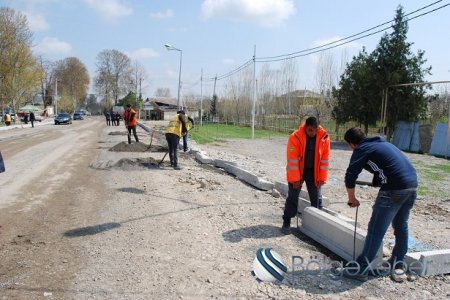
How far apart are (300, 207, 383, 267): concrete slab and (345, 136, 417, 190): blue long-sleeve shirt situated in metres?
0.78

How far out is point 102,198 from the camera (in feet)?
25.7

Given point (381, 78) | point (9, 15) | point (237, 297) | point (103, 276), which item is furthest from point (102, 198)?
point (9, 15)

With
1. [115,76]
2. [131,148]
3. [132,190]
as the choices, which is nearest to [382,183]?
[132,190]

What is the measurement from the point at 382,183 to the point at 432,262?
3.74ft

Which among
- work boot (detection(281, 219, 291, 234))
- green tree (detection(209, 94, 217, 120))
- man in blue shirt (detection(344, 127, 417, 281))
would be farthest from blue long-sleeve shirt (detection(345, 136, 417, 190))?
green tree (detection(209, 94, 217, 120))

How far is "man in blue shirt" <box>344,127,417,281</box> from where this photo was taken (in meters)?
4.25

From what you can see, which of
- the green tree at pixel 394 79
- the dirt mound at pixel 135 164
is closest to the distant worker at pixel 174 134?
the dirt mound at pixel 135 164

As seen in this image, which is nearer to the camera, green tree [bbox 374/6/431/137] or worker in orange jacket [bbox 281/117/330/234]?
worker in orange jacket [bbox 281/117/330/234]

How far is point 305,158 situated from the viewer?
5.85 m

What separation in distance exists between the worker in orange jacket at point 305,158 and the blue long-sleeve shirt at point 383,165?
1347 mm

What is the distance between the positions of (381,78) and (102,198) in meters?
20.7

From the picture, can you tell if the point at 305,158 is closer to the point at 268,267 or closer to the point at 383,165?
the point at 383,165

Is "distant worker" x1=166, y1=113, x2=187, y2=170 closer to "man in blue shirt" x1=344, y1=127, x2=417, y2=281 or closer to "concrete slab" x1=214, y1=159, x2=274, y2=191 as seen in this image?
"concrete slab" x1=214, y1=159, x2=274, y2=191

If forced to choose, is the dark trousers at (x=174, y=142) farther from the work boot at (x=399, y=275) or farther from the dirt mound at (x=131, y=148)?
the work boot at (x=399, y=275)
